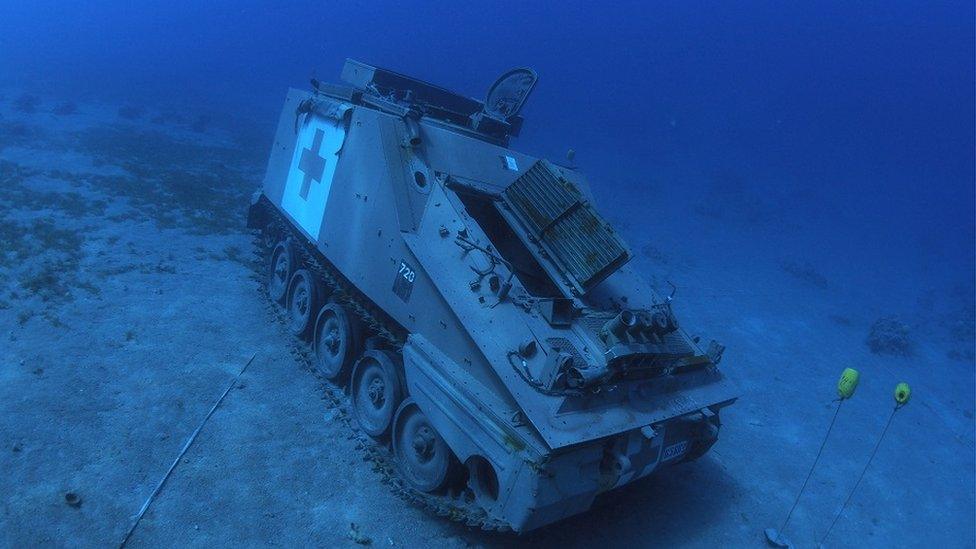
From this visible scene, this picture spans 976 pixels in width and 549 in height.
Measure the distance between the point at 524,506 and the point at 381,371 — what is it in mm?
2826

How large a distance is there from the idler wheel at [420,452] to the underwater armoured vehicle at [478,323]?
0.02 metres

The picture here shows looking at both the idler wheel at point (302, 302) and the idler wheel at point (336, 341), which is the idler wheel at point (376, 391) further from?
the idler wheel at point (302, 302)

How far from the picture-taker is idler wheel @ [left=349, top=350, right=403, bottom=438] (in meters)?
6.10

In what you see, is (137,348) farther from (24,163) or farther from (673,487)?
(24,163)

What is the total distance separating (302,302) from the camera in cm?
840

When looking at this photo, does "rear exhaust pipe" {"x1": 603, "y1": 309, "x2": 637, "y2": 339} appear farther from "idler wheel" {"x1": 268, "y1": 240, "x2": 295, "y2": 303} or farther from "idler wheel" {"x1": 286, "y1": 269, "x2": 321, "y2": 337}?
"idler wheel" {"x1": 268, "y1": 240, "x2": 295, "y2": 303}

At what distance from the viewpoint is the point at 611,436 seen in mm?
4645

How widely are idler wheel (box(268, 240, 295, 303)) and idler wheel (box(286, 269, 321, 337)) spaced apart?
25 centimetres

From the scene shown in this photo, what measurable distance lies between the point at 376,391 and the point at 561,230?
9.96ft

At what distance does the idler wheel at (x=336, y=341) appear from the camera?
7035 mm

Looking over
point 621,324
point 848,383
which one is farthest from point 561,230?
point 848,383

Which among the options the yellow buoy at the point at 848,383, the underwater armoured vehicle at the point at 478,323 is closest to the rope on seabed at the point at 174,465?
the underwater armoured vehicle at the point at 478,323

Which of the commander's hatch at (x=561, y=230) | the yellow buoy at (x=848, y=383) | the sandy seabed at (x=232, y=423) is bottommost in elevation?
the sandy seabed at (x=232, y=423)

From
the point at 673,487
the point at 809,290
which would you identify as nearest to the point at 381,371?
the point at 673,487
